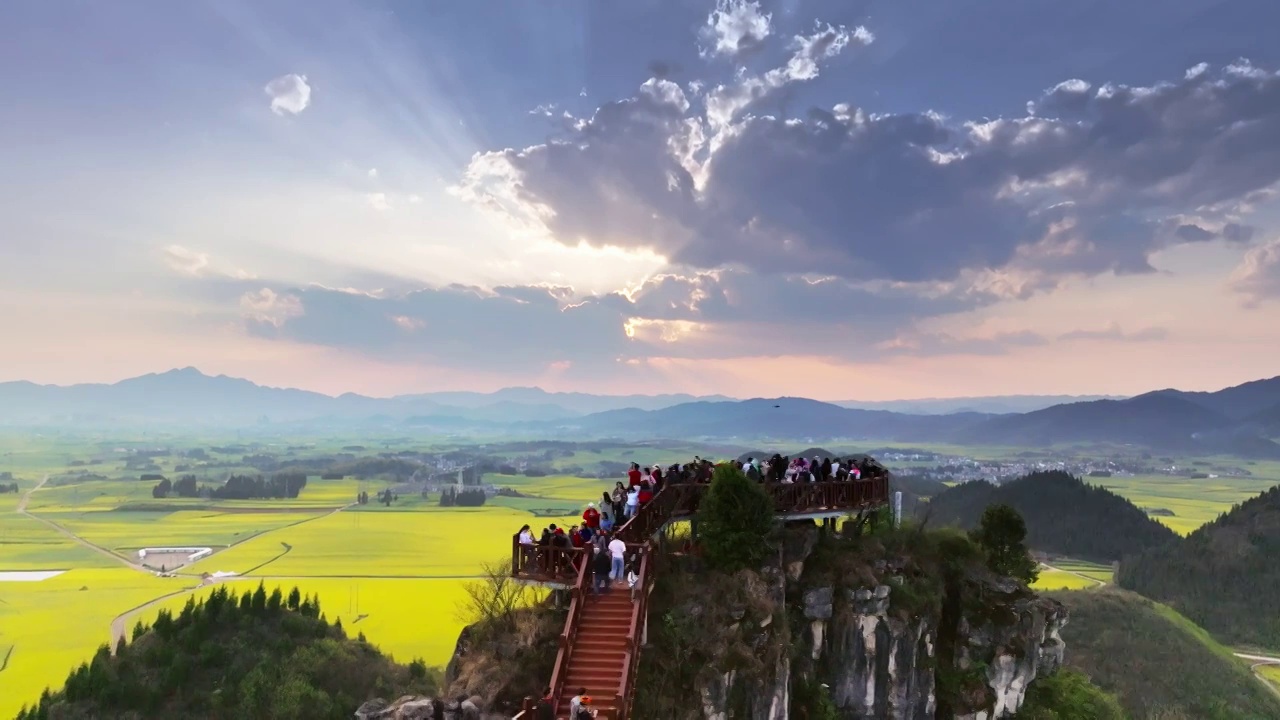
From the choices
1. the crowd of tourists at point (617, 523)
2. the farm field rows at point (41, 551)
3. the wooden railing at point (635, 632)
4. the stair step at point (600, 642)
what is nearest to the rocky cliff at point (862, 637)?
the wooden railing at point (635, 632)

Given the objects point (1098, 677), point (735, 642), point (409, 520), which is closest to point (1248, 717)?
point (1098, 677)

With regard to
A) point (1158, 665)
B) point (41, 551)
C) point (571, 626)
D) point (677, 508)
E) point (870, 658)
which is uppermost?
point (677, 508)

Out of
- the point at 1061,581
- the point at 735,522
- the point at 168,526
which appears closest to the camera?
the point at 735,522

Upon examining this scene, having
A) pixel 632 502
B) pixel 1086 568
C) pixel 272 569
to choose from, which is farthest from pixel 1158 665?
pixel 272 569

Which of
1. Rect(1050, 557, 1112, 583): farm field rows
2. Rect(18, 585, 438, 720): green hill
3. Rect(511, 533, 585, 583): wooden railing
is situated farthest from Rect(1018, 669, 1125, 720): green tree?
Rect(1050, 557, 1112, 583): farm field rows

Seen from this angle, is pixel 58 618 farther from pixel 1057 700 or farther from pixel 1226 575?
pixel 1226 575

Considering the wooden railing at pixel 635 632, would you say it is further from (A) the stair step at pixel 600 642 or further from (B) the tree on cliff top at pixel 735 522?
(B) the tree on cliff top at pixel 735 522
